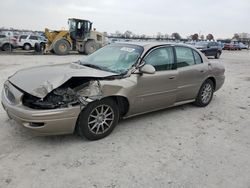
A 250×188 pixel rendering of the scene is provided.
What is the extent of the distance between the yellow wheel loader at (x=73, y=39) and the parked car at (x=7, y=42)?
11.5 ft

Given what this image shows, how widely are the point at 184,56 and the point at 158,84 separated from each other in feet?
3.71

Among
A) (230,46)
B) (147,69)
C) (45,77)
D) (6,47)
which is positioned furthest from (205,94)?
(230,46)

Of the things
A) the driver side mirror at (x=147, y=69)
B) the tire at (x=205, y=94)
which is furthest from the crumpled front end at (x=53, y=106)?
the tire at (x=205, y=94)

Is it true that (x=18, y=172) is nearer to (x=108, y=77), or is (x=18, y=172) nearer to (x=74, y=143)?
(x=74, y=143)

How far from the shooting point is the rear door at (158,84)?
4.44 meters

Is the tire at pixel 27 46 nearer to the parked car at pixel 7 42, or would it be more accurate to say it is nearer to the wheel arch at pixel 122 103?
the parked car at pixel 7 42

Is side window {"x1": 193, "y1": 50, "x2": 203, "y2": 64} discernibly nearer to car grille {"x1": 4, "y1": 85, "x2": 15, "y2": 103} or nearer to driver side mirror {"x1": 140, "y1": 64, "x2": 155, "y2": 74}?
driver side mirror {"x1": 140, "y1": 64, "x2": 155, "y2": 74}

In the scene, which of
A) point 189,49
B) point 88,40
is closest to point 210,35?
point 88,40

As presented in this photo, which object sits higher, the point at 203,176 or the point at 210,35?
the point at 210,35

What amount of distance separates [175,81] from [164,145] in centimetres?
153

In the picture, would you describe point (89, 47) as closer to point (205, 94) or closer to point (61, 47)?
point (61, 47)

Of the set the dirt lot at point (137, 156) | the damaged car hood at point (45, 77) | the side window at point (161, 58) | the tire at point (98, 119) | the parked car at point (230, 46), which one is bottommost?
the dirt lot at point (137, 156)

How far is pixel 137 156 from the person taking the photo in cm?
354

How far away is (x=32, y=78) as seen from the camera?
153 inches
